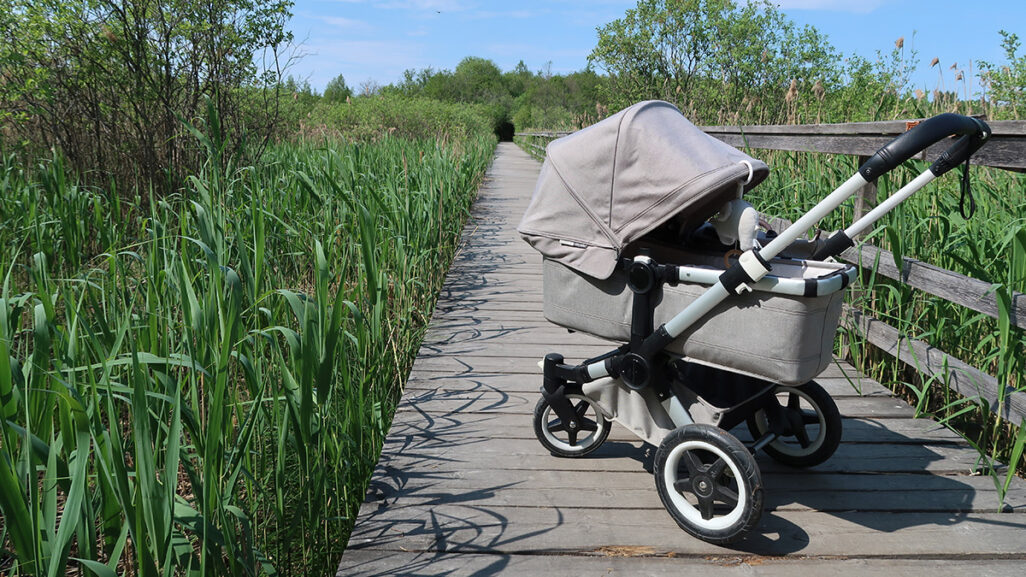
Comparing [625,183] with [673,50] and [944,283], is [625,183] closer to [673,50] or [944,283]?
[944,283]

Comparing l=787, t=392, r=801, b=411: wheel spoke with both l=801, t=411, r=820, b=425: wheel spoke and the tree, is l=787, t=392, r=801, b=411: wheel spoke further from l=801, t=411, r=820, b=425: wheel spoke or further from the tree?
the tree

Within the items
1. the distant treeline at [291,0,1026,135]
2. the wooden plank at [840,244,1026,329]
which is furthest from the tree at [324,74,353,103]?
the wooden plank at [840,244,1026,329]

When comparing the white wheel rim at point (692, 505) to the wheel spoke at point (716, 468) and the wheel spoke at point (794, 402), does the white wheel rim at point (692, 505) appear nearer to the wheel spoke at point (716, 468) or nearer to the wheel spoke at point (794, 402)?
the wheel spoke at point (716, 468)

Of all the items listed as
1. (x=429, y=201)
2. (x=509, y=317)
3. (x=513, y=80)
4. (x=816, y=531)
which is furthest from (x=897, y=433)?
(x=513, y=80)

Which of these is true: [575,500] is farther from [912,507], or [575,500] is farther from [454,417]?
[912,507]

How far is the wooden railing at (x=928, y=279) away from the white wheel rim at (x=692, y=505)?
1124 mm

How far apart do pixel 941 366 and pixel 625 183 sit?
161 cm

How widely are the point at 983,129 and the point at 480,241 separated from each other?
499cm

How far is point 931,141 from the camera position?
169cm

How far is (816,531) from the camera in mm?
1996

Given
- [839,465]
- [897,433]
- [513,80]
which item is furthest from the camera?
[513,80]

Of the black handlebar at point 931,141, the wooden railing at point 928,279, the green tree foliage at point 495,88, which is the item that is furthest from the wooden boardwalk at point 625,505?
the green tree foliage at point 495,88

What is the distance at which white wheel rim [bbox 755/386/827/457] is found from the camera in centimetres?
225

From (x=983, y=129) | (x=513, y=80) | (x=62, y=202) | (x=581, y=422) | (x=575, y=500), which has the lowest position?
(x=575, y=500)
